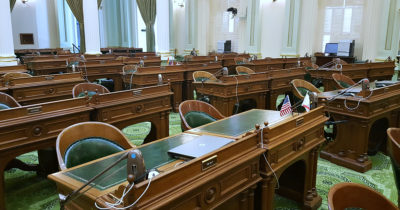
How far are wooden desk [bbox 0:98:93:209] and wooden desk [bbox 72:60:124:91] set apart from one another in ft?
12.1

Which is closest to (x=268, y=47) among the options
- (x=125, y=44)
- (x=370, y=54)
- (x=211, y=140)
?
(x=370, y=54)

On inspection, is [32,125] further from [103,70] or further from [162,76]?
[103,70]

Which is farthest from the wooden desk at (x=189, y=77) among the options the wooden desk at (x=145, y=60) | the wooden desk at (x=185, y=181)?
the wooden desk at (x=185, y=181)

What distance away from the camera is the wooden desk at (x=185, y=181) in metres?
1.17

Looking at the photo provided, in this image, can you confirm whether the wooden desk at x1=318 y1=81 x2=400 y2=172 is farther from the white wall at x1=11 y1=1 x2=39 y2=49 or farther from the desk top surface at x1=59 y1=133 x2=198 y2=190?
the white wall at x1=11 y1=1 x2=39 y2=49

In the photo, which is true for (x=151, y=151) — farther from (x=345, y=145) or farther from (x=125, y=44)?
(x=125, y=44)

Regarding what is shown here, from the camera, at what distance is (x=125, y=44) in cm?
1516

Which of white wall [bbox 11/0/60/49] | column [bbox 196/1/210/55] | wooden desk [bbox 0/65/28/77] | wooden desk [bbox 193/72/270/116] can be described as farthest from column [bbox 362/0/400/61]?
white wall [bbox 11/0/60/49]

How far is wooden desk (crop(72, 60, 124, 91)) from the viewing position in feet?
20.8

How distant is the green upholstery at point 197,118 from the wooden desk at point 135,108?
809 millimetres

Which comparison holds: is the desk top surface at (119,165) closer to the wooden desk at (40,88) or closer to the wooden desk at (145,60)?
the wooden desk at (40,88)

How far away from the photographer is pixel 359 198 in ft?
3.97

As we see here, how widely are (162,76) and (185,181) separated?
438cm

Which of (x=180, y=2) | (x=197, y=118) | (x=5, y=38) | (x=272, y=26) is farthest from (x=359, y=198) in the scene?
(x=180, y=2)
